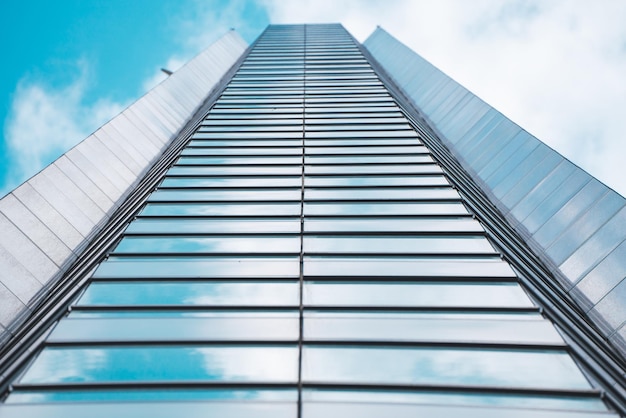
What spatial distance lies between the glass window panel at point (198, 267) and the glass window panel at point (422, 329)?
1.47m

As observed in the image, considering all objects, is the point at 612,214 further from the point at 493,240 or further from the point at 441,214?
the point at 441,214

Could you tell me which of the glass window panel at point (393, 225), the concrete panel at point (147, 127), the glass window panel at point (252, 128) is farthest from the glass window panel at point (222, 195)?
the concrete panel at point (147, 127)

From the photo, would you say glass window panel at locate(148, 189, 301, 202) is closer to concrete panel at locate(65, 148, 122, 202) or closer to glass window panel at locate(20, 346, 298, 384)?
concrete panel at locate(65, 148, 122, 202)

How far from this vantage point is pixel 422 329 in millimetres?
7023

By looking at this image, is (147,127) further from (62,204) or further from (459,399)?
(459,399)

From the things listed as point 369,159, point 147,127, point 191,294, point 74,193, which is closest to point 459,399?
point 191,294

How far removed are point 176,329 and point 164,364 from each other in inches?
29.0

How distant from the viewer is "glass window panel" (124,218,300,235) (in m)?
10.0

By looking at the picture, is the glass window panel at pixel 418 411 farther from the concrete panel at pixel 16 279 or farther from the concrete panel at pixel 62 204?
the concrete panel at pixel 62 204

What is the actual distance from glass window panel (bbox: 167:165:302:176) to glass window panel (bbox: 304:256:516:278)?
4754mm

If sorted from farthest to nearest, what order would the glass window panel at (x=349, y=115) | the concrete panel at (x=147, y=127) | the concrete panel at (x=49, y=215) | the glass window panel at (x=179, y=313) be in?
the glass window panel at (x=349, y=115) < the concrete panel at (x=147, y=127) < the concrete panel at (x=49, y=215) < the glass window panel at (x=179, y=313)

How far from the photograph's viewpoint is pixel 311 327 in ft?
23.2

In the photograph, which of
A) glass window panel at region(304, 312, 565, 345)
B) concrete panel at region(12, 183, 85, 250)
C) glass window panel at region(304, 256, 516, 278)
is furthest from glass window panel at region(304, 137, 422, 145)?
glass window panel at region(304, 312, 565, 345)

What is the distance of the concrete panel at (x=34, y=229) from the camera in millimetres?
9617
